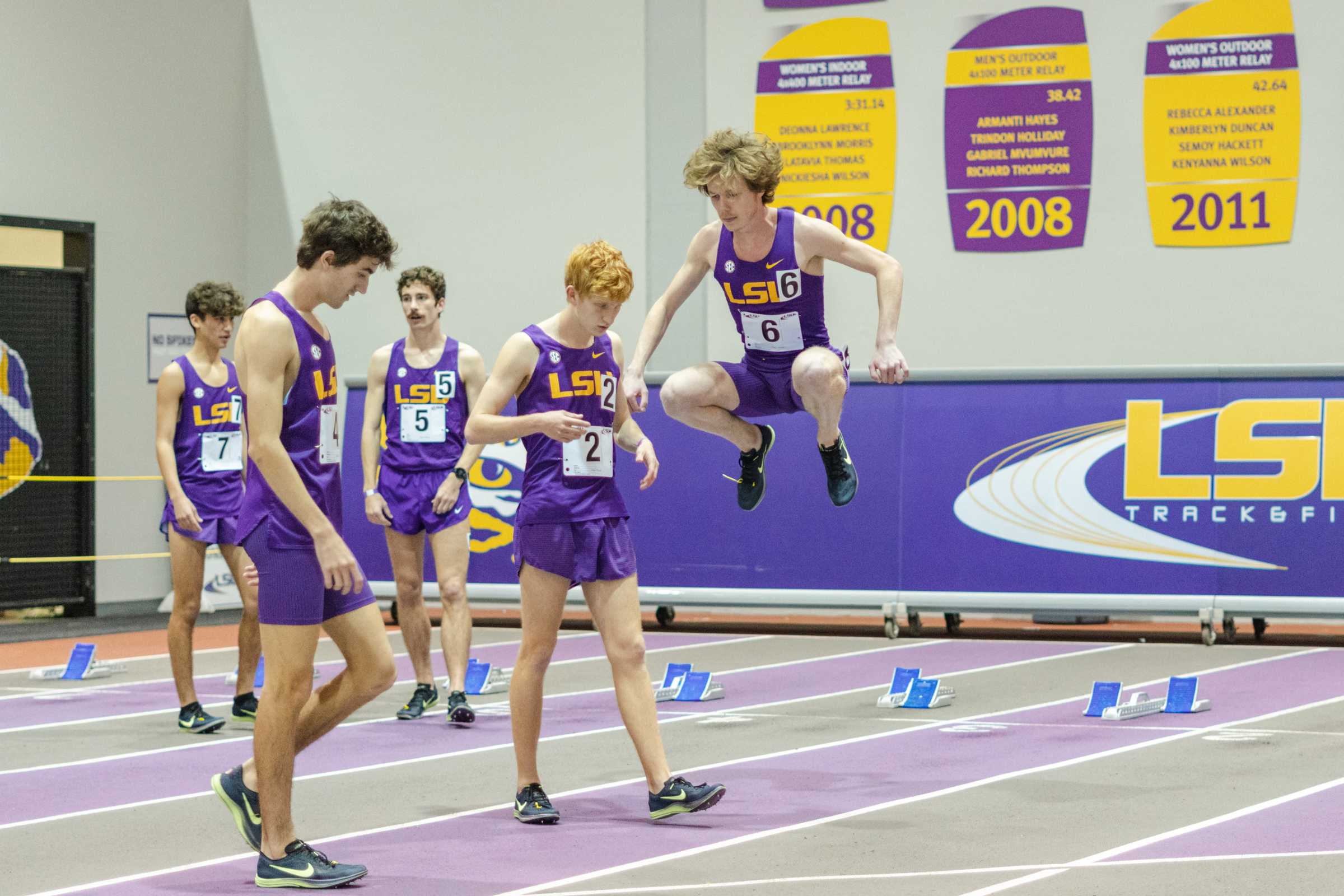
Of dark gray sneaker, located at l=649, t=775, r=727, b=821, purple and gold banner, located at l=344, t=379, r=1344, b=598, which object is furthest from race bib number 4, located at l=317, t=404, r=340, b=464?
purple and gold banner, located at l=344, t=379, r=1344, b=598

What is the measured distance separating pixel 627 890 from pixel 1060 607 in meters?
7.60

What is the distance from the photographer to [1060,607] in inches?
474

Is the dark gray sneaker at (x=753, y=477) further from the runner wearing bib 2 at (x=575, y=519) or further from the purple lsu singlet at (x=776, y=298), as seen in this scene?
the runner wearing bib 2 at (x=575, y=519)

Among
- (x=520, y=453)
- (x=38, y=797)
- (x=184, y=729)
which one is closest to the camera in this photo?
(x=38, y=797)

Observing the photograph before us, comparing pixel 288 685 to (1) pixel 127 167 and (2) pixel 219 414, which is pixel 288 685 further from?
(1) pixel 127 167

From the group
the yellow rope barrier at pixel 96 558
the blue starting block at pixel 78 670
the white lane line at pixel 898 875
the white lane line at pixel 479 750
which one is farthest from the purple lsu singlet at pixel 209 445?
the yellow rope barrier at pixel 96 558

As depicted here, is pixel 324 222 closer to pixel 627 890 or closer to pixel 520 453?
pixel 627 890

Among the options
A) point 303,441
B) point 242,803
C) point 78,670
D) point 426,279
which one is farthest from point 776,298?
point 78,670

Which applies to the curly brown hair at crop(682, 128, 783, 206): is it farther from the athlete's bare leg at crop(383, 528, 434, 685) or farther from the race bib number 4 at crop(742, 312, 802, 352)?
the athlete's bare leg at crop(383, 528, 434, 685)

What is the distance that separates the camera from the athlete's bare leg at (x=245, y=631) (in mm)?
8422

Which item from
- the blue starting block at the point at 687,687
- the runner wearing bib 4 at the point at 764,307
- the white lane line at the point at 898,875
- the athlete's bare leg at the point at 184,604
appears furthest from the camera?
the blue starting block at the point at 687,687

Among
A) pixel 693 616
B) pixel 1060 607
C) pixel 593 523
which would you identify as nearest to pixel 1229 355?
pixel 1060 607

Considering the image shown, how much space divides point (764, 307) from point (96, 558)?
9.62 meters

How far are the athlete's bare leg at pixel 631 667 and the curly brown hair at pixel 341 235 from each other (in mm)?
1664
